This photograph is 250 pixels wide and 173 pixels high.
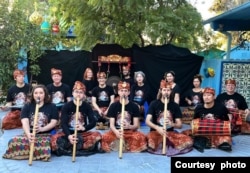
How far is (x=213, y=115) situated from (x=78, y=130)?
221 centimetres

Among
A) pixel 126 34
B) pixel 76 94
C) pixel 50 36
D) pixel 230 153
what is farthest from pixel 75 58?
pixel 230 153

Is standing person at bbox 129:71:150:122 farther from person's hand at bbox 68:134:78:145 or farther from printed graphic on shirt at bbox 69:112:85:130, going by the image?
person's hand at bbox 68:134:78:145

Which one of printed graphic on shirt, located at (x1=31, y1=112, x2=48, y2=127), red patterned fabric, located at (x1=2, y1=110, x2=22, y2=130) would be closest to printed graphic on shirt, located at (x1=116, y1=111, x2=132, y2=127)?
printed graphic on shirt, located at (x1=31, y1=112, x2=48, y2=127)

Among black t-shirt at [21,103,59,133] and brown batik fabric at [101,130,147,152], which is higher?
black t-shirt at [21,103,59,133]

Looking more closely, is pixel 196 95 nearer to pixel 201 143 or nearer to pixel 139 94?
pixel 139 94

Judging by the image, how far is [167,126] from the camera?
572 centimetres

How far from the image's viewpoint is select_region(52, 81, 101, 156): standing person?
5395 millimetres

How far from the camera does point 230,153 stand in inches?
227

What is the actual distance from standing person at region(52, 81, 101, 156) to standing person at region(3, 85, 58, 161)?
6.5 inches

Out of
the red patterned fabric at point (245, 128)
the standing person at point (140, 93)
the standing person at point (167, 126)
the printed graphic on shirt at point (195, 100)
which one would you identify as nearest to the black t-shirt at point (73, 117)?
the standing person at point (167, 126)

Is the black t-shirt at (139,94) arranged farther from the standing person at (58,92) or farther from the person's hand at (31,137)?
the person's hand at (31,137)

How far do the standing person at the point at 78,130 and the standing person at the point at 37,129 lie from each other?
16cm

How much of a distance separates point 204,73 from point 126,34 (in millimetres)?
2571

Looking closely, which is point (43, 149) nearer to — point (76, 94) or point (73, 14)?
point (76, 94)
